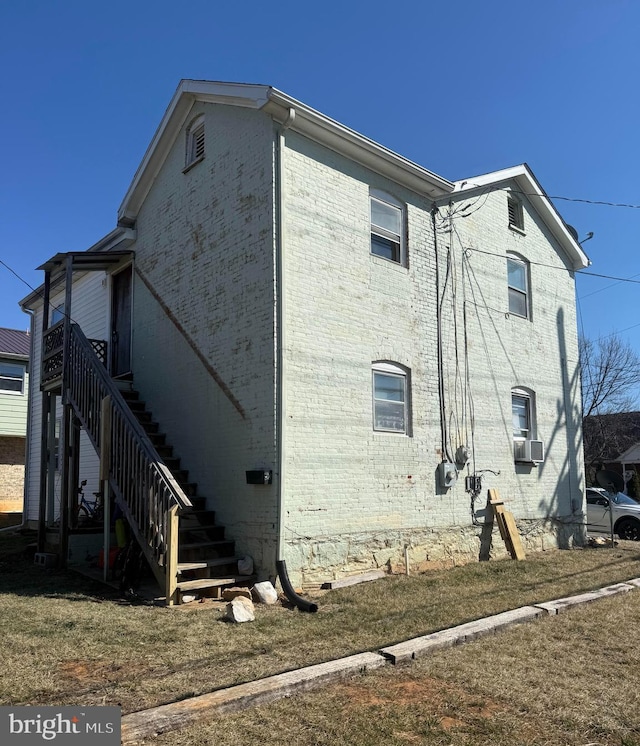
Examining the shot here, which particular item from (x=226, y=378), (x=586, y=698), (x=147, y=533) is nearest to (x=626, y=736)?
(x=586, y=698)

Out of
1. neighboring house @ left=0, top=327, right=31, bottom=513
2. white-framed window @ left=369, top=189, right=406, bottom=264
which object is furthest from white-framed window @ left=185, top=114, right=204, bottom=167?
neighboring house @ left=0, top=327, right=31, bottom=513

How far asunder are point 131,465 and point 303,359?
8.93 ft

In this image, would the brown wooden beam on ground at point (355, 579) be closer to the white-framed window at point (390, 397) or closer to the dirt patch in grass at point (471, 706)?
the white-framed window at point (390, 397)

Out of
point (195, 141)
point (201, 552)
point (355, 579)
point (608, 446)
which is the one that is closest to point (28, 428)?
point (195, 141)

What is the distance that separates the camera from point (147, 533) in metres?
8.16

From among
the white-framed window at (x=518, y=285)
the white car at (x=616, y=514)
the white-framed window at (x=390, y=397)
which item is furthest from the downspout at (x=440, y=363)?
the white car at (x=616, y=514)

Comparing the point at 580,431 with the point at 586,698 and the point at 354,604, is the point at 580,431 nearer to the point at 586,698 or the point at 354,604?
the point at 354,604

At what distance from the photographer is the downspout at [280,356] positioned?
8.25 metres

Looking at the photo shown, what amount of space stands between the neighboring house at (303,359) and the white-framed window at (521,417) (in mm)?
46

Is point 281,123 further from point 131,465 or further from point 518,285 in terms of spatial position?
point 518,285

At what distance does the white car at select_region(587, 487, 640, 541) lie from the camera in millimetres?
17547

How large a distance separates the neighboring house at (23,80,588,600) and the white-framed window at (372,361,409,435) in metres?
0.03

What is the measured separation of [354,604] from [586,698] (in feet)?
11.5

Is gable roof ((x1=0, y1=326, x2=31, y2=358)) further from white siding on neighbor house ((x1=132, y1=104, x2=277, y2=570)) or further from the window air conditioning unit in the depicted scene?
the window air conditioning unit
